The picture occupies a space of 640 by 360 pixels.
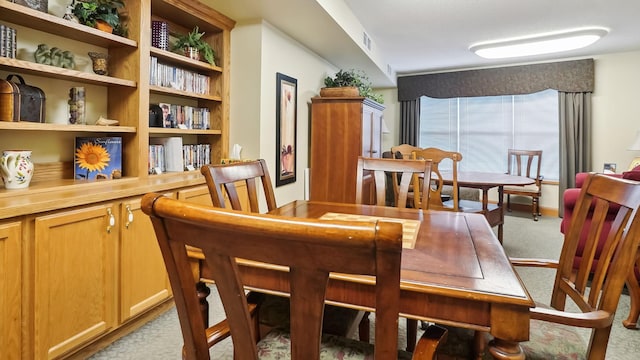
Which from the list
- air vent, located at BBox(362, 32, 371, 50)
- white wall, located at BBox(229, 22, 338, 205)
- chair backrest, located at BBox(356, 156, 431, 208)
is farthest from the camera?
air vent, located at BBox(362, 32, 371, 50)

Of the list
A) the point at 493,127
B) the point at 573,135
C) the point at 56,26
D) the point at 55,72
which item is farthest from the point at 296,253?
the point at 493,127

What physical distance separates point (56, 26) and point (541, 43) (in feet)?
15.3

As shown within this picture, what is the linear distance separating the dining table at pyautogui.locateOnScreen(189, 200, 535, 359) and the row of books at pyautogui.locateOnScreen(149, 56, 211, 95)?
185 centimetres

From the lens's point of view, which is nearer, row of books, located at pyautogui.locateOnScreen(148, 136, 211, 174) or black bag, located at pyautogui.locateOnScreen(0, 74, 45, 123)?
black bag, located at pyautogui.locateOnScreen(0, 74, 45, 123)

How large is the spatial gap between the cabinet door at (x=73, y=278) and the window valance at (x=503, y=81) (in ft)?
18.2

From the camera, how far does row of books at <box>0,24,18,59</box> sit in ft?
5.44

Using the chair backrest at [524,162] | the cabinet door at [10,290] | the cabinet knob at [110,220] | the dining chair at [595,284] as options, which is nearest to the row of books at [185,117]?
the cabinet knob at [110,220]

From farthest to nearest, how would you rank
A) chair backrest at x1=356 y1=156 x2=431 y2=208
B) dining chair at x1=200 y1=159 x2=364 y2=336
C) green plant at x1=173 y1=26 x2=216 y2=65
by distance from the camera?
1. green plant at x1=173 y1=26 x2=216 y2=65
2. chair backrest at x1=356 y1=156 x2=431 y2=208
3. dining chair at x1=200 y1=159 x2=364 y2=336

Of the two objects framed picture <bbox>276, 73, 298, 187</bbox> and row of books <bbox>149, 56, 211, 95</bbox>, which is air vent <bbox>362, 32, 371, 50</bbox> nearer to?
framed picture <bbox>276, 73, 298, 187</bbox>

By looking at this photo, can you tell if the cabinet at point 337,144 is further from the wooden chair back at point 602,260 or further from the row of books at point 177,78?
the wooden chair back at point 602,260

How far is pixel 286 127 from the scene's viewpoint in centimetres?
348

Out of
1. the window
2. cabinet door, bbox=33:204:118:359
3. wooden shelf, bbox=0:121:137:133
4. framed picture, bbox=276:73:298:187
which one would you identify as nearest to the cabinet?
framed picture, bbox=276:73:298:187

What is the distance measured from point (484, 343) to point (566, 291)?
1.54 ft

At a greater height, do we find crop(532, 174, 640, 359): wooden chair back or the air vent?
the air vent
